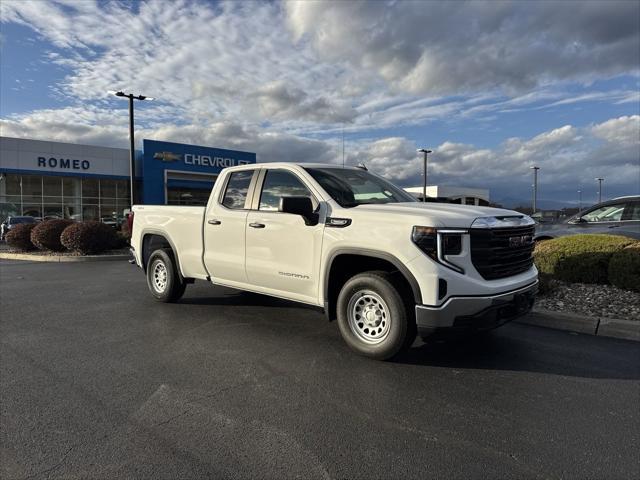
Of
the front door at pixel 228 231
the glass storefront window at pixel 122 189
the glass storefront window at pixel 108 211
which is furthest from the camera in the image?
the glass storefront window at pixel 122 189

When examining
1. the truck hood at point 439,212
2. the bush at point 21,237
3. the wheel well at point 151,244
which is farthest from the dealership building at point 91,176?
the truck hood at point 439,212

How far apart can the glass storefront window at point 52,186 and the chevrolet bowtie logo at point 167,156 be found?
7185 mm

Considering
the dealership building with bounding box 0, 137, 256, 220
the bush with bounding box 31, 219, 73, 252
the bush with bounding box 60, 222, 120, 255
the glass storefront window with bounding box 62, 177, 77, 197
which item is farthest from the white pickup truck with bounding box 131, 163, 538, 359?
the glass storefront window with bounding box 62, 177, 77, 197

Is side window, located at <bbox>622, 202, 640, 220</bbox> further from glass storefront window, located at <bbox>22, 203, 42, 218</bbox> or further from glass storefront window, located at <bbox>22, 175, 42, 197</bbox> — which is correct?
glass storefront window, located at <bbox>22, 203, 42, 218</bbox>

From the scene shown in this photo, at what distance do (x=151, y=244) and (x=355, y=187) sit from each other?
149 inches

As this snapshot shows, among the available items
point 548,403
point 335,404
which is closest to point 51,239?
point 335,404

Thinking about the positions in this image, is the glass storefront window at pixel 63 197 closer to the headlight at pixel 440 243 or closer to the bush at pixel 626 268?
the bush at pixel 626 268

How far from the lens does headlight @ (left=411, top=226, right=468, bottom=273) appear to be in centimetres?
405

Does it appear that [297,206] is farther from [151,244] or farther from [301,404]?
[151,244]

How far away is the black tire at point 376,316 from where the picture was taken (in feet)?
13.9

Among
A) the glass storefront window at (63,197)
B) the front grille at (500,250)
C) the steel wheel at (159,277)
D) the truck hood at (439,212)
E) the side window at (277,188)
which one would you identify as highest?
the glass storefront window at (63,197)

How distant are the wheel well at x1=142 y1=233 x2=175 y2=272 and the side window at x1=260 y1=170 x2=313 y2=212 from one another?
88.6 inches

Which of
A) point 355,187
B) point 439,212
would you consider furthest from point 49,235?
point 439,212

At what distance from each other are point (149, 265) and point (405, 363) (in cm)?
458
